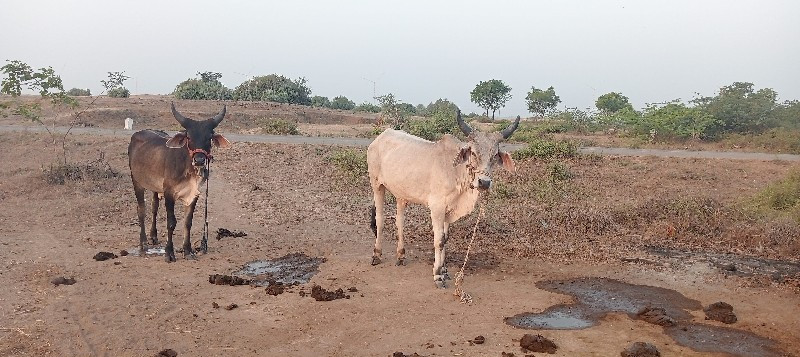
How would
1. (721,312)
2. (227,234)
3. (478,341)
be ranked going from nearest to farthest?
(478,341) → (721,312) → (227,234)

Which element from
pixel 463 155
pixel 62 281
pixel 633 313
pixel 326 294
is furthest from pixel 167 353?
pixel 633 313

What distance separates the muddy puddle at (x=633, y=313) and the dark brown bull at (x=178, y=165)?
490 cm

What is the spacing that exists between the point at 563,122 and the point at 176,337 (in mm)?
28822

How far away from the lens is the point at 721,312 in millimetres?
7086

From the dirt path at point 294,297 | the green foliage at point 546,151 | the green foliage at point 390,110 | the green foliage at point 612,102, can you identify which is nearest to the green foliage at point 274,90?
the green foliage at point 390,110

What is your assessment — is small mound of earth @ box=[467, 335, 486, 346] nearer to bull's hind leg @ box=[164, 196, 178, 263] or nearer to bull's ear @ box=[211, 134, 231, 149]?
bull's hind leg @ box=[164, 196, 178, 263]

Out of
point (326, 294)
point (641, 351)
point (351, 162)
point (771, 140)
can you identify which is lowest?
point (326, 294)

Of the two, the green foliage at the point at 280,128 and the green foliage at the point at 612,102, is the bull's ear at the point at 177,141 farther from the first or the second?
the green foliage at the point at 612,102

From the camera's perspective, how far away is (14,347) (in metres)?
5.85

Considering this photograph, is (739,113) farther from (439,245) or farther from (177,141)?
(177,141)

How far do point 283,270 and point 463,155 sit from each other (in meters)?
3.04

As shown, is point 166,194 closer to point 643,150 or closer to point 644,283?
point 644,283

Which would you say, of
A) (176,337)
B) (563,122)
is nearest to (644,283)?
(176,337)

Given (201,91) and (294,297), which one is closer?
(294,297)
